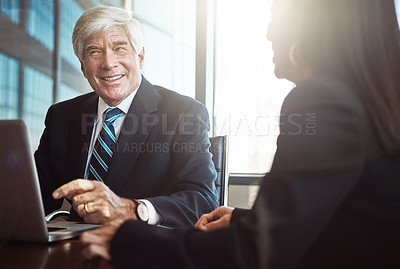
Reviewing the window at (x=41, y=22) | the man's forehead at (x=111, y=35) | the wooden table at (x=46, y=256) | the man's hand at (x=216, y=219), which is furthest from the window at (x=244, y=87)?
the wooden table at (x=46, y=256)

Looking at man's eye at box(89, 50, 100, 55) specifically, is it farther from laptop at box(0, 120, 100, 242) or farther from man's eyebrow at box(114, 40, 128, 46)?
laptop at box(0, 120, 100, 242)

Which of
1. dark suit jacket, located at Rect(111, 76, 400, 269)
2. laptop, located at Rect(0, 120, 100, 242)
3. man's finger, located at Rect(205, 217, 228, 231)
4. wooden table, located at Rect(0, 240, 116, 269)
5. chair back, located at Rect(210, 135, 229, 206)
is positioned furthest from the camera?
chair back, located at Rect(210, 135, 229, 206)

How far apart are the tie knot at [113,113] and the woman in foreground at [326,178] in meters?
1.32

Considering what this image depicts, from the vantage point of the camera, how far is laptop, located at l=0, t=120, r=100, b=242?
82 centimetres

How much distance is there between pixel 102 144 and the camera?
68.5 inches

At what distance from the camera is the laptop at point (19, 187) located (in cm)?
82

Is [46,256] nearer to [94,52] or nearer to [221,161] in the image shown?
Answer: [221,161]

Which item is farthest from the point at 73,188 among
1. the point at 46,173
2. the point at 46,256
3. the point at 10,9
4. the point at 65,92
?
the point at 10,9

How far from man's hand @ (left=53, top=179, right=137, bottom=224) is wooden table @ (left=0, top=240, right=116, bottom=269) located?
6.9 inches

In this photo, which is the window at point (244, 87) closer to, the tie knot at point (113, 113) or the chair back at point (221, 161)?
the chair back at point (221, 161)

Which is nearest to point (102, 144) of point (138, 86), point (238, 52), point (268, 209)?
point (138, 86)

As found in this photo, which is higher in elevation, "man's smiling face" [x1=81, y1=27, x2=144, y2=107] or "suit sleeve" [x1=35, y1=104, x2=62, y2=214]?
"man's smiling face" [x1=81, y1=27, x2=144, y2=107]

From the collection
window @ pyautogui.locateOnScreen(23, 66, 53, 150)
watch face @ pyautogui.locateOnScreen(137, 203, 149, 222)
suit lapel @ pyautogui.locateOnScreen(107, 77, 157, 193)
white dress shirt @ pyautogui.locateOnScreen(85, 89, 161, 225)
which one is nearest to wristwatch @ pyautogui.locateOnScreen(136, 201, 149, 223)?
watch face @ pyautogui.locateOnScreen(137, 203, 149, 222)

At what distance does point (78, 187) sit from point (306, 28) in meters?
0.75
